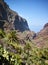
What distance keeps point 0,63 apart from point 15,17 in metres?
61.0

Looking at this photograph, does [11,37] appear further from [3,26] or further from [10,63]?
[3,26]

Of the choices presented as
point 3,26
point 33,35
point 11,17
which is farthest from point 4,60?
point 11,17

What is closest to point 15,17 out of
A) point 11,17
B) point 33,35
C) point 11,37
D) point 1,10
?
point 11,17

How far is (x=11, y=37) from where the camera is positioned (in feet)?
75.2

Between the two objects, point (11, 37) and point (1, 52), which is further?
point (11, 37)

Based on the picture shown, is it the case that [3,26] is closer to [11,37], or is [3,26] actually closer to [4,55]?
[11,37]

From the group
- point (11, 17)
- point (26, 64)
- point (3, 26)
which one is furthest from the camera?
point (11, 17)

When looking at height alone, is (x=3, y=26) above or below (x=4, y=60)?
above

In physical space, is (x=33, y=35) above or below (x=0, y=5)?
below

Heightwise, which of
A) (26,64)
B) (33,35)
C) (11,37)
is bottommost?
(26,64)

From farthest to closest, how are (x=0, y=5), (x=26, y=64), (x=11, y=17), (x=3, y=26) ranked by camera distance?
(x=11, y=17) → (x=0, y=5) → (x=3, y=26) → (x=26, y=64)

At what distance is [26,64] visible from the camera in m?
Answer: 14.6

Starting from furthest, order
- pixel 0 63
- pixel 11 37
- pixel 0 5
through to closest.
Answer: pixel 0 5
pixel 11 37
pixel 0 63

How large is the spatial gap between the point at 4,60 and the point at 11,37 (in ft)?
35.0
